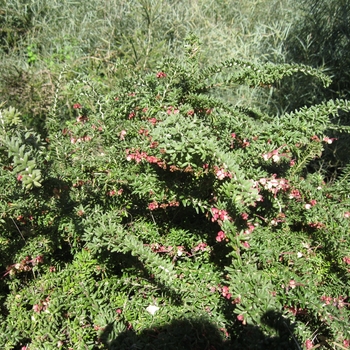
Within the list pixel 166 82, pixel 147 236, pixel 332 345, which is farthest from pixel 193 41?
pixel 332 345

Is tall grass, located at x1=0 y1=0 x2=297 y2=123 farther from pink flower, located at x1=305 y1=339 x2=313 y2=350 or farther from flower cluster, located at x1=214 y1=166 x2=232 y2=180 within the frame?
pink flower, located at x1=305 y1=339 x2=313 y2=350

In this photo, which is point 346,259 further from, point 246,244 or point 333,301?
point 246,244

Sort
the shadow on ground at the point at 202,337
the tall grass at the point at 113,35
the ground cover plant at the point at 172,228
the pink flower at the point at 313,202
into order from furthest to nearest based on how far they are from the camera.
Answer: the tall grass at the point at 113,35
the pink flower at the point at 313,202
the ground cover plant at the point at 172,228
the shadow on ground at the point at 202,337

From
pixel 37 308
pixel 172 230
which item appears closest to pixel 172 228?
pixel 172 230

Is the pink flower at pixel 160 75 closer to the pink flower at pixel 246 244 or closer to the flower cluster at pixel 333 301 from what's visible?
the pink flower at pixel 246 244

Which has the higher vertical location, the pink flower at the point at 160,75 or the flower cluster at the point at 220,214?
the pink flower at the point at 160,75

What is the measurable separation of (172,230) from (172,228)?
3cm

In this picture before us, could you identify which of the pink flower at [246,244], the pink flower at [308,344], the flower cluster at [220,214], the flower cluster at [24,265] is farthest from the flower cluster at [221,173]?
the flower cluster at [24,265]

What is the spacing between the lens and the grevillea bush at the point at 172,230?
1.39m

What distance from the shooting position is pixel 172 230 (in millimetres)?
1793

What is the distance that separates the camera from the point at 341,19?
9.37 feet

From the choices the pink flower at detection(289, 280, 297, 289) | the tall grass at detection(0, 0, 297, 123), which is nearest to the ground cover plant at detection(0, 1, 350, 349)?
the pink flower at detection(289, 280, 297, 289)

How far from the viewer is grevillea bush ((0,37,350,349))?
1386mm

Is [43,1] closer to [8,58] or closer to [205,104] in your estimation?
[8,58]
